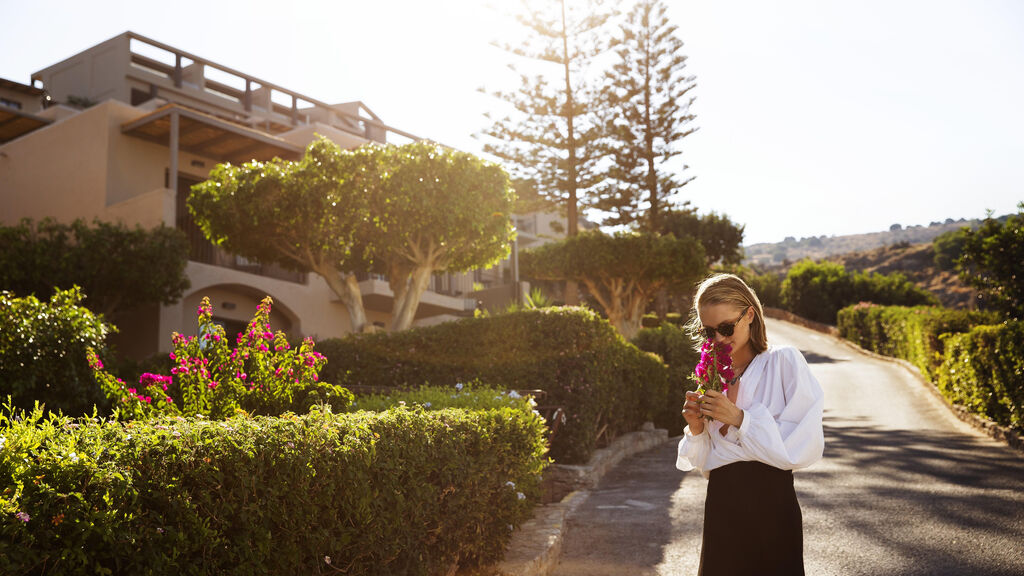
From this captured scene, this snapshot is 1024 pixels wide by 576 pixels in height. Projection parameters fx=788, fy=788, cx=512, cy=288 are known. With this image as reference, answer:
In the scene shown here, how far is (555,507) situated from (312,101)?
28.2m

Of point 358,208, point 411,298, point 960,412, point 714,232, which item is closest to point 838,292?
point 714,232

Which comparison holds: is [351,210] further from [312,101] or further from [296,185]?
[312,101]

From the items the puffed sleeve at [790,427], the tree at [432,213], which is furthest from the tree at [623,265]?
the puffed sleeve at [790,427]

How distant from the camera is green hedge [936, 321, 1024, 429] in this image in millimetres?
12586

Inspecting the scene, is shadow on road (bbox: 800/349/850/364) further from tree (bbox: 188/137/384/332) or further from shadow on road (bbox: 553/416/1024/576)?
tree (bbox: 188/137/384/332)

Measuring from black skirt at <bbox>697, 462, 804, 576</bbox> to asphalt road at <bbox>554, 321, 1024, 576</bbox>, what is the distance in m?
0.04

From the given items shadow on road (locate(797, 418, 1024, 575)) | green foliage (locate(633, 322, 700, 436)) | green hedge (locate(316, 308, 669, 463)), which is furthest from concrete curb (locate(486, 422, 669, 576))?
green foliage (locate(633, 322, 700, 436))

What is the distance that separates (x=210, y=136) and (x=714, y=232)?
35.5m

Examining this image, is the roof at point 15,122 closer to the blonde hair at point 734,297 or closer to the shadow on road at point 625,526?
the shadow on road at point 625,526

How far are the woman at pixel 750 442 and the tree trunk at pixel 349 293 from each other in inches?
560

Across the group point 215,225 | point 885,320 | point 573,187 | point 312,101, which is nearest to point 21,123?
point 312,101

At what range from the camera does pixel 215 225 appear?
1627 centimetres

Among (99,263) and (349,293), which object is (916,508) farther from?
(99,263)

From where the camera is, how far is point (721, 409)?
9.09 ft
